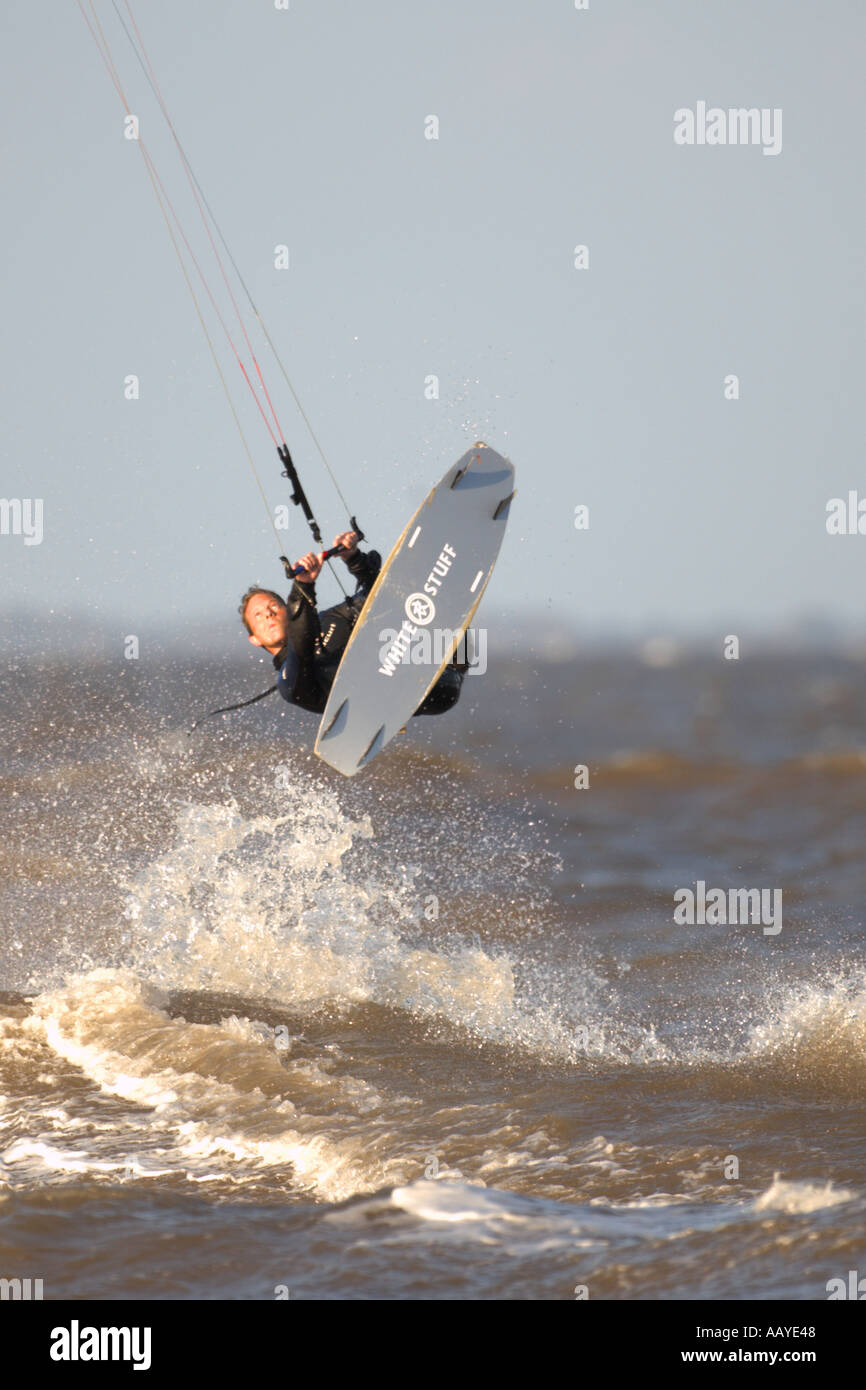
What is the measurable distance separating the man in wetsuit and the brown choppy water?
6.53 ft

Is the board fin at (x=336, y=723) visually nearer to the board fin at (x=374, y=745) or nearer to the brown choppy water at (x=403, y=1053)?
the board fin at (x=374, y=745)

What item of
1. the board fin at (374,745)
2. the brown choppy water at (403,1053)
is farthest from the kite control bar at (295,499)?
the brown choppy water at (403,1053)

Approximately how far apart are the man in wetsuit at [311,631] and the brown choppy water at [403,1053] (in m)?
1.99

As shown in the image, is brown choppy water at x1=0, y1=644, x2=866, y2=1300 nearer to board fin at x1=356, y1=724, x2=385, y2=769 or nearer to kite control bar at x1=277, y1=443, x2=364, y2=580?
board fin at x1=356, y1=724, x2=385, y2=769

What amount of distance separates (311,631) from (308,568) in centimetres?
42

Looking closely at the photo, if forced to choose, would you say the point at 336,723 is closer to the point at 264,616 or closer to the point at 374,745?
the point at 374,745

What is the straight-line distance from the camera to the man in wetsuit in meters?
7.88

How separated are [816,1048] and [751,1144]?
159 cm

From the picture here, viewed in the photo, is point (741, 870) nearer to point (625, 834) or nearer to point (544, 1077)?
point (625, 834)

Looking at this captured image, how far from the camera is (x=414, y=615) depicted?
26.9ft

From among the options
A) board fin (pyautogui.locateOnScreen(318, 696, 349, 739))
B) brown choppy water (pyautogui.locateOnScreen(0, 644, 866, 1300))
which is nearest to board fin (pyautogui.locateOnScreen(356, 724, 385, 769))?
board fin (pyautogui.locateOnScreen(318, 696, 349, 739))

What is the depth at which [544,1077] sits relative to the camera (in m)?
7.24

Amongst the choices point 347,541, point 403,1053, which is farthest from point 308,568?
point 403,1053
